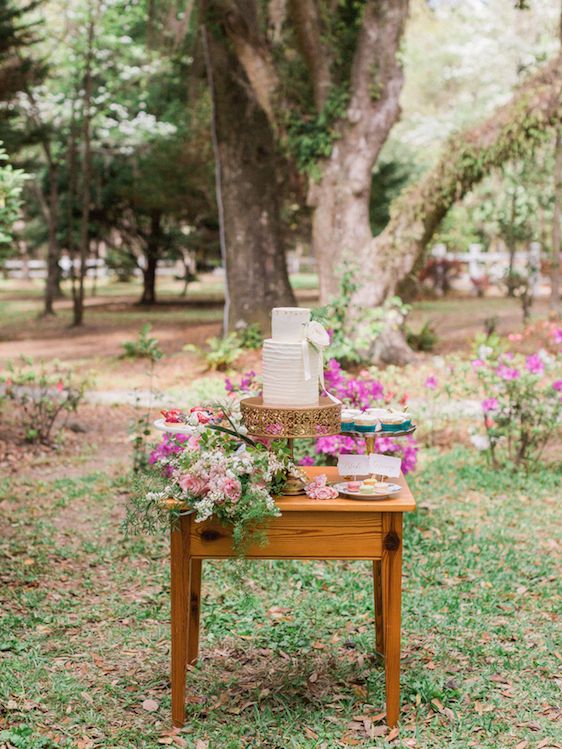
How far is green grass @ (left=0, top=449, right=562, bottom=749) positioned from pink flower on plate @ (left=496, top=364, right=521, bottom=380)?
1.19 metres

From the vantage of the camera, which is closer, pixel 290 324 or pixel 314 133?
pixel 290 324

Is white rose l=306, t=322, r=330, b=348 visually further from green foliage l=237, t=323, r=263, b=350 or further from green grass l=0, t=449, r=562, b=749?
green foliage l=237, t=323, r=263, b=350

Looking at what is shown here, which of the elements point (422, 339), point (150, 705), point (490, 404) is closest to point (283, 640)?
point (150, 705)

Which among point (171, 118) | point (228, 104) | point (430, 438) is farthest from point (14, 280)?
point (430, 438)

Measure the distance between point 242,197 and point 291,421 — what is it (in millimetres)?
10394

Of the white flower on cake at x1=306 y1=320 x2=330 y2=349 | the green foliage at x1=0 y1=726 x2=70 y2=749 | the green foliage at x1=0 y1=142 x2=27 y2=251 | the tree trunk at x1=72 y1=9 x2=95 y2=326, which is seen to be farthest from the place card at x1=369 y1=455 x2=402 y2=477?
the tree trunk at x1=72 y1=9 x2=95 y2=326

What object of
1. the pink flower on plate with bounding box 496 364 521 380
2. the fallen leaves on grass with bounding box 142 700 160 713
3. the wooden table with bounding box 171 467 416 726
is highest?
the pink flower on plate with bounding box 496 364 521 380

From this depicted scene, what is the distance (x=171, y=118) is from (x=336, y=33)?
8571 millimetres

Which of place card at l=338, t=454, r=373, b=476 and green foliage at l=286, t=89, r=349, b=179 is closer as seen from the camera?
place card at l=338, t=454, r=373, b=476

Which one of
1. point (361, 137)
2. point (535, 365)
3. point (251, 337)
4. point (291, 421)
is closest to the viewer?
point (291, 421)

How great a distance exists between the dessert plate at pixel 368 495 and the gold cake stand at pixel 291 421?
6.2 inches

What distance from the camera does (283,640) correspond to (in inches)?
180

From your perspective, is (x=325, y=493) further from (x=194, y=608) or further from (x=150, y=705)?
(x=150, y=705)

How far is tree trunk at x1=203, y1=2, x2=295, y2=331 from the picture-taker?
13.6m
